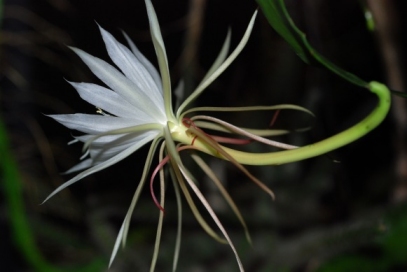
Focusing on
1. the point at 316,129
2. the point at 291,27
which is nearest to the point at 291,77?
the point at 316,129

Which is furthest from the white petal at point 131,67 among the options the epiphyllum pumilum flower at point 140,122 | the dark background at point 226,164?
the dark background at point 226,164

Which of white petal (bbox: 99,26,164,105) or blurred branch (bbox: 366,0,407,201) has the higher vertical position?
white petal (bbox: 99,26,164,105)

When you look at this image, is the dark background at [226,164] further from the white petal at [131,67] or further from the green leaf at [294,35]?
the green leaf at [294,35]

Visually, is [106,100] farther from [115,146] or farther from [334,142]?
[334,142]

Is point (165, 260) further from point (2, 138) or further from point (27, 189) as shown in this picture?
point (2, 138)

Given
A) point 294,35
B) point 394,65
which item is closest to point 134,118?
point 294,35

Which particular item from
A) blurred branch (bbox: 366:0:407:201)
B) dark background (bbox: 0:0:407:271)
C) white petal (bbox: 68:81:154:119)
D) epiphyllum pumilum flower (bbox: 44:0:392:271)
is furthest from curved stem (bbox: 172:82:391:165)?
blurred branch (bbox: 366:0:407:201)

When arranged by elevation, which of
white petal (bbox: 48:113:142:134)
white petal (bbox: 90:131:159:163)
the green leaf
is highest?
white petal (bbox: 48:113:142:134)

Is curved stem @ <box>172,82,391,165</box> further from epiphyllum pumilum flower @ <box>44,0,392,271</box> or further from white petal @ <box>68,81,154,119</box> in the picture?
white petal @ <box>68,81,154,119</box>
